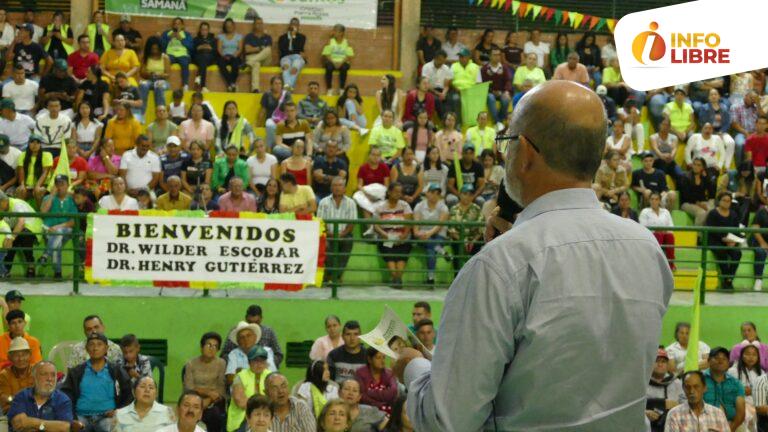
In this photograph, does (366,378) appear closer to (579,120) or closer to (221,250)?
(221,250)

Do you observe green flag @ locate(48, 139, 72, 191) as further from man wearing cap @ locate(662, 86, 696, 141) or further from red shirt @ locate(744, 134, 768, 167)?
red shirt @ locate(744, 134, 768, 167)

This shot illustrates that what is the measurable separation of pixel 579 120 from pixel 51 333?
35.9ft

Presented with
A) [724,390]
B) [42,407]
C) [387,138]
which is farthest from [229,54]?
[724,390]

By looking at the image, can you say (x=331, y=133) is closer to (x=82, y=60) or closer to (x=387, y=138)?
(x=387, y=138)

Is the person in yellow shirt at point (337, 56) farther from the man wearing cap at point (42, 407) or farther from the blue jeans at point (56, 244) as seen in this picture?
the man wearing cap at point (42, 407)

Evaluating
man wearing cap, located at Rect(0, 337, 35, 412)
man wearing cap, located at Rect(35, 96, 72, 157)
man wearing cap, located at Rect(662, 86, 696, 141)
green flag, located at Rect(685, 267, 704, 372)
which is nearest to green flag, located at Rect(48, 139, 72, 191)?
man wearing cap, located at Rect(35, 96, 72, 157)

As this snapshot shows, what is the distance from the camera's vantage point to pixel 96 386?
10.2 meters

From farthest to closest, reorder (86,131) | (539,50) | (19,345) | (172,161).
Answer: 1. (539,50)
2. (86,131)
3. (172,161)
4. (19,345)

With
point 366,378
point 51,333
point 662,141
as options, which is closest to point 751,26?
point 366,378

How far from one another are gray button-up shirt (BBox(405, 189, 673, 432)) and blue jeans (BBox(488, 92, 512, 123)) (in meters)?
15.3

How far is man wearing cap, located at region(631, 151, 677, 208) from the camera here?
1548cm

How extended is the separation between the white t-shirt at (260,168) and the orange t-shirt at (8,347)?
164 inches

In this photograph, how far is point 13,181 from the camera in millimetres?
14320

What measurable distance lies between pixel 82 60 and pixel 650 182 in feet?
27.3
